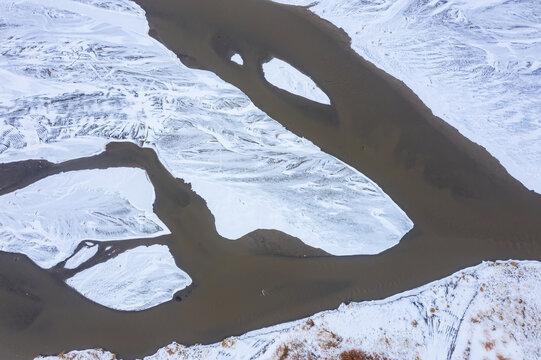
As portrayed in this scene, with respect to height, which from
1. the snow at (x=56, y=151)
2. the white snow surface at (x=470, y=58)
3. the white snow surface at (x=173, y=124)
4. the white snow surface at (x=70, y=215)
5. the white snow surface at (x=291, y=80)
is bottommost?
the white snow surface at (x=70, y=215)

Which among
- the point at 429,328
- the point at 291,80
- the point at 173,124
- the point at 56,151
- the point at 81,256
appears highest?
the point at 291,80

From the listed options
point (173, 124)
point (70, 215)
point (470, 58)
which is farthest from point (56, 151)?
point (470, 58)

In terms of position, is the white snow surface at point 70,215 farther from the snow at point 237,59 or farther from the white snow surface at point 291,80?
the white snow surface at point 291,80

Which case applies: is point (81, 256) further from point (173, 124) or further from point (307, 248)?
point (307, 248)

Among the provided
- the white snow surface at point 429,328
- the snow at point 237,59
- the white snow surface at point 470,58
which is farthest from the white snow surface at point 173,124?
the white snow surface at point 470,58

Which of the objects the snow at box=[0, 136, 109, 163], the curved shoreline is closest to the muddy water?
the curved shoreline

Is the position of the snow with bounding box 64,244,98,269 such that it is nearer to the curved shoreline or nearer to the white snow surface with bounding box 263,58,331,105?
the curved shoreline
